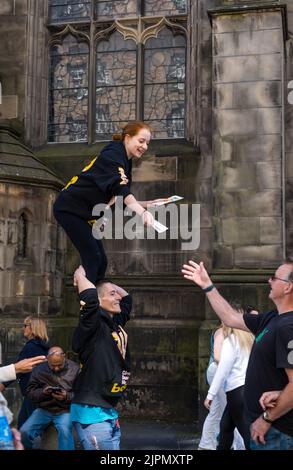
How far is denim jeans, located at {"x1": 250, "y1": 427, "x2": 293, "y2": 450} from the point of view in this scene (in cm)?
372

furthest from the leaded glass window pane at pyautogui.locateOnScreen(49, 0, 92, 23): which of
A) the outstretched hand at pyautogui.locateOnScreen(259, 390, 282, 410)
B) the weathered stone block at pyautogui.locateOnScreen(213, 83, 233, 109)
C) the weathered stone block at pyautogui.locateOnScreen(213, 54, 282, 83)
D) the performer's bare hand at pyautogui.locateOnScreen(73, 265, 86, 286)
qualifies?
the outstretched hand at pyautogui.locateOnScreen(259, 390, 282, 410)

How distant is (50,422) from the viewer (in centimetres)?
620

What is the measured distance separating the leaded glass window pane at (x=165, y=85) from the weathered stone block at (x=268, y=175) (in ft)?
6.48

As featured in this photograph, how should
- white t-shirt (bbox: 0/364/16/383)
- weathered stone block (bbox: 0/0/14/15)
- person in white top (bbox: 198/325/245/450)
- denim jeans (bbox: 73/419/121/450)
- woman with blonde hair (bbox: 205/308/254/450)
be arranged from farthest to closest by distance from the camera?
1. weathered stone block (bbox: 0/0/14/15)
2. person in white top (bbox: 198/325/245/450)
3. woman with blonde hair (bbox: 205/308/254/450)
4. denim jeans (bbox: 73/419/121/450)
5. white t-shirt (bbox: 0/364/16/383)

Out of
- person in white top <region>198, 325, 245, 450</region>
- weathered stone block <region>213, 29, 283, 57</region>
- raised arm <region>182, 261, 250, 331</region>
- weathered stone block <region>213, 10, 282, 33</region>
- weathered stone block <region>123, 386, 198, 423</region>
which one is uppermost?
weathered stone block <region>213, 10, 282, 33</region>

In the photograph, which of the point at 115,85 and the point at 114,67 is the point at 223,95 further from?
the point at 114,67

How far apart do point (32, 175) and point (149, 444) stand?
4.22 metres

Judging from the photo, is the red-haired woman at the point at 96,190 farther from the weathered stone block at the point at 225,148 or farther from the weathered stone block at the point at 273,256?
the weathered stone block at the point at 225,148

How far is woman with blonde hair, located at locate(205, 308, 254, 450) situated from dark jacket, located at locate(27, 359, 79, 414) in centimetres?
132

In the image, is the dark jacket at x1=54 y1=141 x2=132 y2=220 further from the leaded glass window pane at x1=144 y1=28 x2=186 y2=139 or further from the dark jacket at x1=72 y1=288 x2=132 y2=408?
the leaded glass window pane at x1=144 y1=28 x2=186 y2=139

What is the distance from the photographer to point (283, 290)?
12.9 ft

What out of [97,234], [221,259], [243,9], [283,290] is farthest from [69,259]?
[283,290]

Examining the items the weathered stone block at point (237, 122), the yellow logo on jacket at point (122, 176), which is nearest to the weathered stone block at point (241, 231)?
the weathered stone block at point (237, 122)

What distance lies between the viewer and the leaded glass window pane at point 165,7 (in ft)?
37.2
